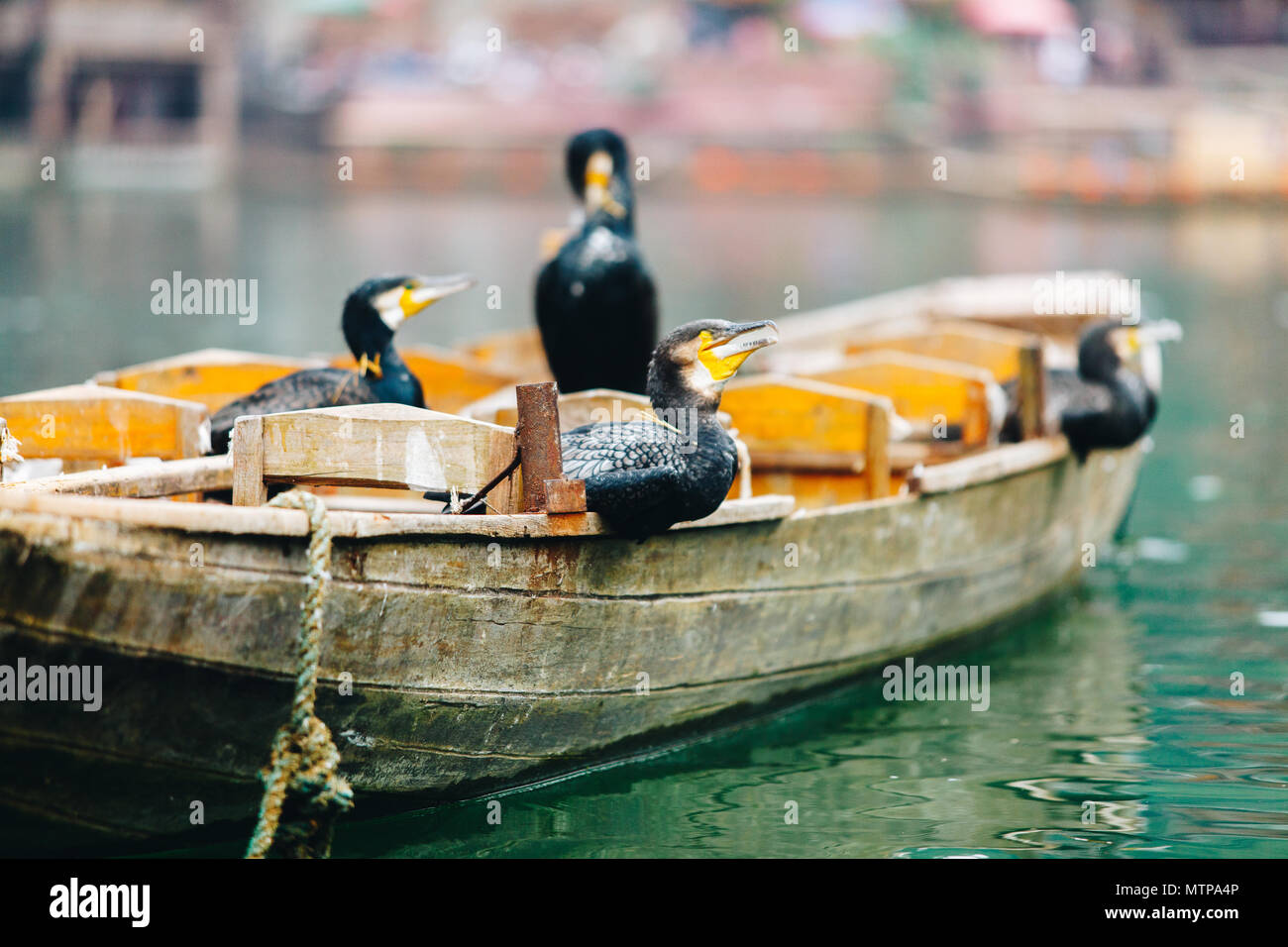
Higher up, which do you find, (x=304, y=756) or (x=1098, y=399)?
(x=1098, y=399)

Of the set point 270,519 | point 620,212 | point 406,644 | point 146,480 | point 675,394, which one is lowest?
point 406,644

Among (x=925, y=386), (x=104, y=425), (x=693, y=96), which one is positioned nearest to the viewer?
(x=104, y=425)

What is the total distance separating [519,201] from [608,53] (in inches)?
403

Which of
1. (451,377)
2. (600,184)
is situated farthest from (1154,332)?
(451,377)

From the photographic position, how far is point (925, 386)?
9.12 m

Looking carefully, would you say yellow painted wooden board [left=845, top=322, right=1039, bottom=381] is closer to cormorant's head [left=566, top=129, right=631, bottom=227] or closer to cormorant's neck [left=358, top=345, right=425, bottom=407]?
cormorant's head [left=566, top=129, right=631, bottom=227]

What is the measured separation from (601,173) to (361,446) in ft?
10.9

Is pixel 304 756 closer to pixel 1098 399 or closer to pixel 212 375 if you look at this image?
pixel 212 375

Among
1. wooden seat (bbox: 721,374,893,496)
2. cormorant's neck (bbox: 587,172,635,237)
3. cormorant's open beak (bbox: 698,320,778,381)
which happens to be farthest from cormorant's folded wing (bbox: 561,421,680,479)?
cormorant's neck (bbox: 587,172,635,237)

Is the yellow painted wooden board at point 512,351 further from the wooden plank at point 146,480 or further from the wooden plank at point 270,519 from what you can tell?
the wooden plank at point 270,519

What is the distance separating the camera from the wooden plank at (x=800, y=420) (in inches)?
310

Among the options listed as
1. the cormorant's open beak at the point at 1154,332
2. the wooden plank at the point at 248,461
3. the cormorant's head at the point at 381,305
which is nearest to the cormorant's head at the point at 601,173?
the cormorant's head at the point at 381,305

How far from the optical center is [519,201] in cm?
5572
